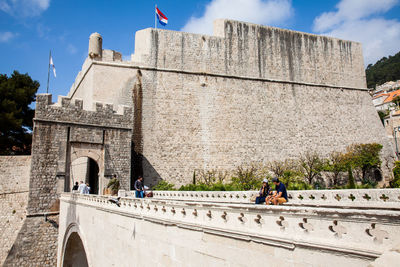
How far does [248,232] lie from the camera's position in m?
4.09

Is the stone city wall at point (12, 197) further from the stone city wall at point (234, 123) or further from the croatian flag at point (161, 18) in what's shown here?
the croatian flag at point (161, 18)

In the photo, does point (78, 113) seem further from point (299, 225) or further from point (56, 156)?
point (299, 225)

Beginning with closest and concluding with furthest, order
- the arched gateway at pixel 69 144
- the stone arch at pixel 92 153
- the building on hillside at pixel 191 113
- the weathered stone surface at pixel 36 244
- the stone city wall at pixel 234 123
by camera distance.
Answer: the weathered stone surface at pixel 36 244, the arched gateway at pixel 69 144, the building on hillside at pixel 191 113, the stone arch at pixel 92 153, the stone city wall at pixel 234 123

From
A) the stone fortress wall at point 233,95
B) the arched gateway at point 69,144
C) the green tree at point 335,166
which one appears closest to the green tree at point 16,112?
the stone fortress wall at point 233,95

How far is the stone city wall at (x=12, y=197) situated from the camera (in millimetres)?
14562

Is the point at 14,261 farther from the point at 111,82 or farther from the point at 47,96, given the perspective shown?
the point at 111,82

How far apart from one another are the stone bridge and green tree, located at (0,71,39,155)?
16840mm

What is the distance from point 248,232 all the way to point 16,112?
79.7ft

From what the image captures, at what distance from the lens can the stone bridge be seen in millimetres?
2928

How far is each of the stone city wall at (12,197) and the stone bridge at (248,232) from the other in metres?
7.21

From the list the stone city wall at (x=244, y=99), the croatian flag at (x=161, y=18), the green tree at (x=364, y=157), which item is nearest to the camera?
the stone city wall at (x=244, y=99)

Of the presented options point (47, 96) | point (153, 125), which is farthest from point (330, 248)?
point (153, 125)

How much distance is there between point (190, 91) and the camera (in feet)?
68.0

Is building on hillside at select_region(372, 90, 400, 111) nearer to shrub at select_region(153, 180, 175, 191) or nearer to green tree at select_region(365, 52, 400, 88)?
green tree at select_region(365, 52, 400, 88)
